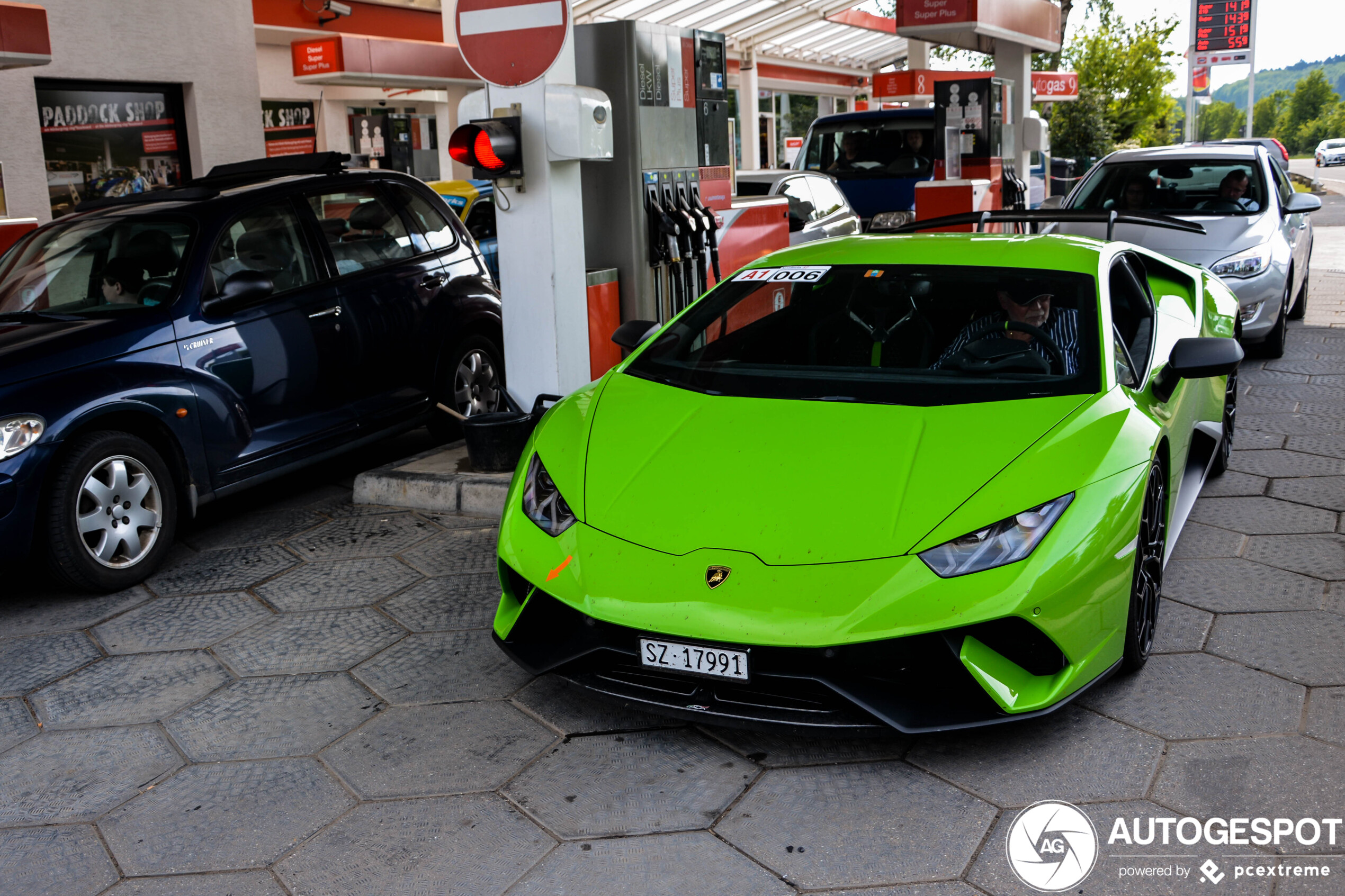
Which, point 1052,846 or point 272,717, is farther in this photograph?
point 272,717

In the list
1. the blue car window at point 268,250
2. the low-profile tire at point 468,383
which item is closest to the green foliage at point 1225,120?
the low-profile tire at point 468,383

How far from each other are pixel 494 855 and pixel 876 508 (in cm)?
130

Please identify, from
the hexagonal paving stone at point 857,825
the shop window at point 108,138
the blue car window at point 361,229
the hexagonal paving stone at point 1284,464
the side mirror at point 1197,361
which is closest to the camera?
the hexagonal paving stone at point 857,825

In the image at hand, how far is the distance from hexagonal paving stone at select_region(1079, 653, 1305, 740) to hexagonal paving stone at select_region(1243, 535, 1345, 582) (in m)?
1.02

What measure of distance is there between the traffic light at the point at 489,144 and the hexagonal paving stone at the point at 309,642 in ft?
7.30

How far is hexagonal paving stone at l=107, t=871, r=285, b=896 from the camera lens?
274 centimetres

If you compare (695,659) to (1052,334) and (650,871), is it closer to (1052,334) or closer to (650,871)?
(650,871)

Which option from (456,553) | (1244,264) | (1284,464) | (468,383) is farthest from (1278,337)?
(456,553)

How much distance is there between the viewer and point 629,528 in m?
3.30

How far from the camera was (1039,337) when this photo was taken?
12.7 ft

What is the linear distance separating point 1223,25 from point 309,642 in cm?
4558

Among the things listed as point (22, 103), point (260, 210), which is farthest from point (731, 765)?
point (22, 103)

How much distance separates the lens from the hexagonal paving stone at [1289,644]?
363 cm

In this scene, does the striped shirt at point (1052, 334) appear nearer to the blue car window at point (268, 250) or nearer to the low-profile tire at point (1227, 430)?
the low-profile tire at point (1227, 430)
